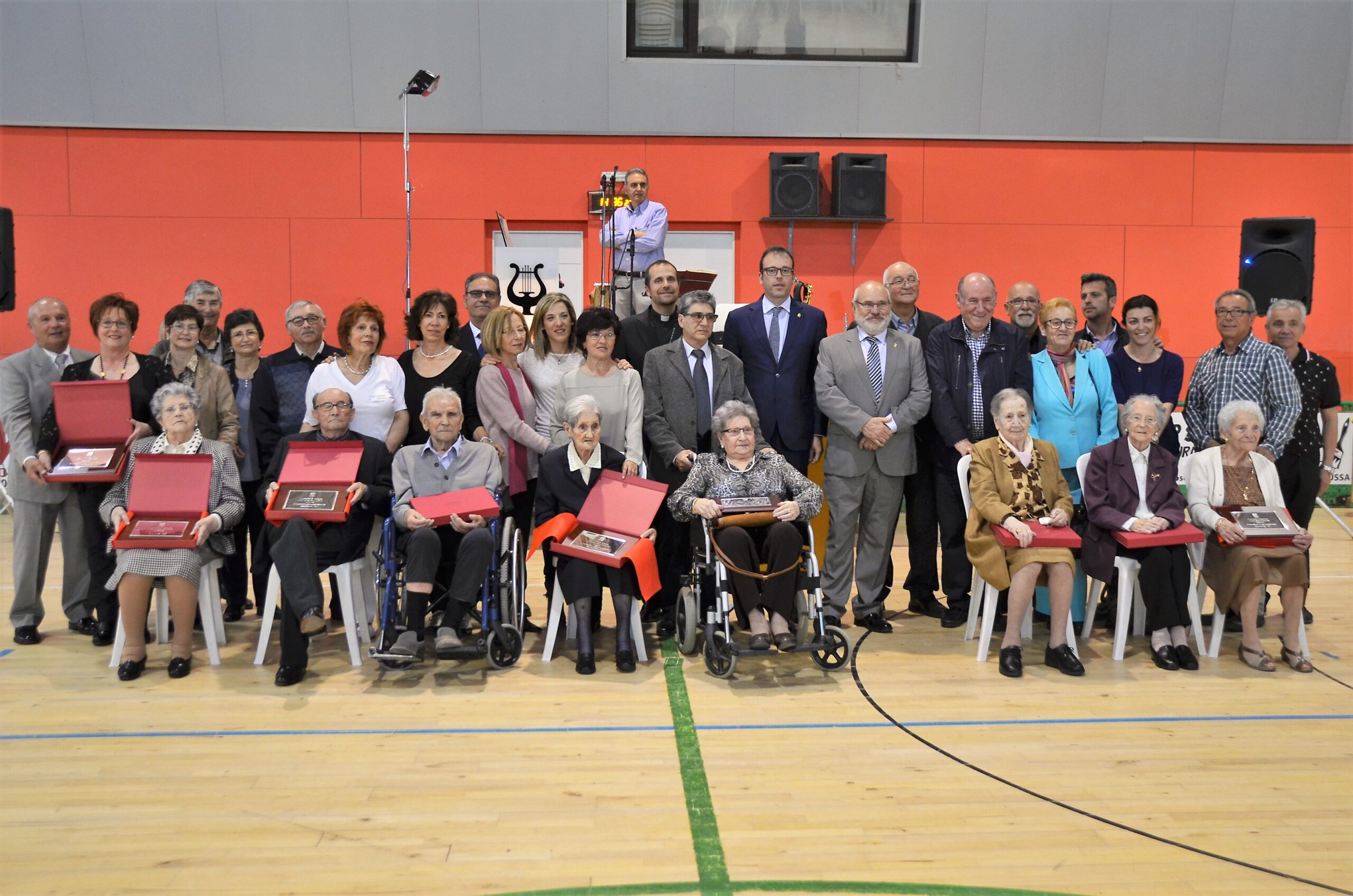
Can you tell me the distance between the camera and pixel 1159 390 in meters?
4.66

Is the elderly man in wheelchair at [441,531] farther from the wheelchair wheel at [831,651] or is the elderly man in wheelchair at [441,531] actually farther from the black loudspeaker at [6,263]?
the black loudspeaker at [6,263]

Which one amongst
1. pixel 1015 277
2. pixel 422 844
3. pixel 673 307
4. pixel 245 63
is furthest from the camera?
pixel 1015 277

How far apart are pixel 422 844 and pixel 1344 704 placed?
3.22 meters

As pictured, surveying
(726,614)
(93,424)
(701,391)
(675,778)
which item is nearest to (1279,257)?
(701,391)

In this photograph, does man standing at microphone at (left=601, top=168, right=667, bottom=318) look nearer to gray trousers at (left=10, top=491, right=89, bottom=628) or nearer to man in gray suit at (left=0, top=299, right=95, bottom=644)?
man in gray suit at (left=0, top=299, right=95, bottom=644)

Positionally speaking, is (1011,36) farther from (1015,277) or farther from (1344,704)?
(1344,704)

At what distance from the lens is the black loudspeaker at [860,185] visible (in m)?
8.37

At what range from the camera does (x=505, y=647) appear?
3883mm

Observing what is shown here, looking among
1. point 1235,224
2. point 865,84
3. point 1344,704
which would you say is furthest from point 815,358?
point 1235,224

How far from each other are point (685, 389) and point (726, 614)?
109 cm

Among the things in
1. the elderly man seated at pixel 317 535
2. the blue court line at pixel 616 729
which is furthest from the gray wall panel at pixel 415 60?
the blue court line at pixel 616 729

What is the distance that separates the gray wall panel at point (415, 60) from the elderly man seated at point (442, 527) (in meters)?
4.93

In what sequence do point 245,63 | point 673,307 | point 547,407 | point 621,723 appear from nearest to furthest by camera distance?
point 621,723
point 547,407
point 673,307
point 245,63

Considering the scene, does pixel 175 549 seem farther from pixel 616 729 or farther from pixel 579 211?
pixel 579 211
